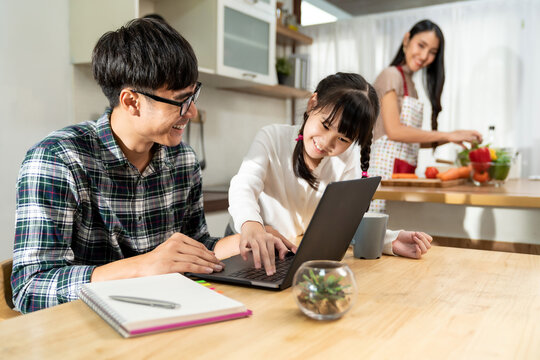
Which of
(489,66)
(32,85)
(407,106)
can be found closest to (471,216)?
(407,106)

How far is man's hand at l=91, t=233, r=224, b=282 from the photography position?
0.88 meters

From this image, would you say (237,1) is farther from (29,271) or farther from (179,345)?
(179,345)

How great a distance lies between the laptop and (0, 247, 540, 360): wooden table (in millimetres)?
31

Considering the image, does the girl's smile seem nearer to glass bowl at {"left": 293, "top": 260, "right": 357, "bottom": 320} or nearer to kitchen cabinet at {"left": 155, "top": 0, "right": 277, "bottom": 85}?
glass bowl at {"left": 293, "top": 260, "right": 357, "bottom": 320}

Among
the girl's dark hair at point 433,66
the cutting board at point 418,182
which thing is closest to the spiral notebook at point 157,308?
the cutting board at point 418,182

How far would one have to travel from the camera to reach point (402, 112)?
98.3 inches

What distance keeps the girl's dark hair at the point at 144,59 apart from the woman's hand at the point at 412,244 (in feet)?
2.06

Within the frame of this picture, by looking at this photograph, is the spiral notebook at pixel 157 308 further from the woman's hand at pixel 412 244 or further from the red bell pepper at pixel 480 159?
the red bell pepper at pixel 480 159

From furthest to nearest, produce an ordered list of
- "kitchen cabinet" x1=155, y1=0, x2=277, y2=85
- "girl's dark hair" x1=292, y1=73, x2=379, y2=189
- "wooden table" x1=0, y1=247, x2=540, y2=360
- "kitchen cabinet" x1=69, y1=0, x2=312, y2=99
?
1. "kitchen cabinet" x1=155, y1=0, x2=277, y2=85
2. "kitchen cabinet" x1=69, y1=0, x2=312, y2=99
3. "girl's dark hair" x1=292, y1=73, x2=379, y2=189
4. "wooden table" x1=0, y1=247, x2=540, y2=360

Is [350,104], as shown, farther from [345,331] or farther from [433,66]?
[433,66]

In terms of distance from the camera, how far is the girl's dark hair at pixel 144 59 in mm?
1112

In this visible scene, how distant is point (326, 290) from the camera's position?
0.68 metres

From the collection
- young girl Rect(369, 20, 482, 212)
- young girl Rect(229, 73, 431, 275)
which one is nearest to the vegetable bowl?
young girl Rect(369, 20, 482, 212)

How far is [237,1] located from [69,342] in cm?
280
